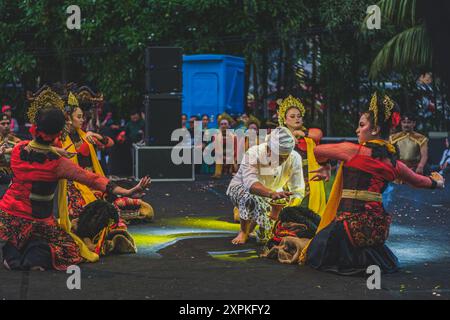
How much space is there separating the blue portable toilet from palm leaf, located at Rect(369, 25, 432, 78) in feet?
13.5

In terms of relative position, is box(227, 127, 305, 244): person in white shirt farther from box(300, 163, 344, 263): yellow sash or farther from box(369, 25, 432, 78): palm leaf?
box(369, 25, 432, 78): palm leaf

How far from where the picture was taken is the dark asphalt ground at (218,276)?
21.5ft

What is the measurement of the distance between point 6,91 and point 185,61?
5.72 metres

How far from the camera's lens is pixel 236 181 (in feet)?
29.8

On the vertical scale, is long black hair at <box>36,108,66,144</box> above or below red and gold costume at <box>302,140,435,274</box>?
above

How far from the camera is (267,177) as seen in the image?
876cm

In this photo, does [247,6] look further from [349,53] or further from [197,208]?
[197,208]

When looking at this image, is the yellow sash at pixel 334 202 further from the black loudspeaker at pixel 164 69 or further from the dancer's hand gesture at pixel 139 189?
the black loudspeaker at pixel 164 69

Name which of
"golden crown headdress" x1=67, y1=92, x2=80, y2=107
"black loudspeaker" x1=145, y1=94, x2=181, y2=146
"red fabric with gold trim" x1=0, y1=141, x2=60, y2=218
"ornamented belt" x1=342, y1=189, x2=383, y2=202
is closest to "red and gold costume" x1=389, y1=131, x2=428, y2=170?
"black loudspeaker" x1=145, y1=94, x2=181, y2=146

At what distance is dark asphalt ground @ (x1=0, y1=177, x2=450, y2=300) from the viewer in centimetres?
654

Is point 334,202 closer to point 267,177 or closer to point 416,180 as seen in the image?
point 416,180

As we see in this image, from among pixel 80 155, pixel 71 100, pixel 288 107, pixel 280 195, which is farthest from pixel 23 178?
pixel 288 107

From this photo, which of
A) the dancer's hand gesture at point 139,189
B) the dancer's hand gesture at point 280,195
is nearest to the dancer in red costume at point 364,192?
the dancer's hand gesture at point 280,195
